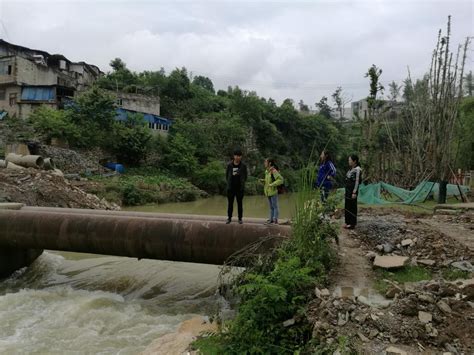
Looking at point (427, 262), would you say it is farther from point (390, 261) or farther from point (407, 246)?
point (407, 246)

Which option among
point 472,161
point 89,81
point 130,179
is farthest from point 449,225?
point 89,81

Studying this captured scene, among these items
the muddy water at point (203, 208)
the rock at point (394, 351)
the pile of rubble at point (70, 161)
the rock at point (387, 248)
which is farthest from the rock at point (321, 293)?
the pile of rubble at point (70, 161)

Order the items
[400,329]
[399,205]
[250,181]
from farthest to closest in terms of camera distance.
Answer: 1. [250,181]
2. [399,205]
3. [400,329]

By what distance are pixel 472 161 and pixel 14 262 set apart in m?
25.0

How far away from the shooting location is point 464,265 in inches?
212

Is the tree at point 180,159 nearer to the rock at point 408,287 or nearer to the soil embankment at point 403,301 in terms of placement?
the soil embankment at point 403,301

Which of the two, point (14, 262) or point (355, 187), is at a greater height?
point (355, 187)

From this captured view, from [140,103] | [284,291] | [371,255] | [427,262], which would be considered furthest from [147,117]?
[284,291]

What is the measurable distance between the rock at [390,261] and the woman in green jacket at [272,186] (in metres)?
2.15

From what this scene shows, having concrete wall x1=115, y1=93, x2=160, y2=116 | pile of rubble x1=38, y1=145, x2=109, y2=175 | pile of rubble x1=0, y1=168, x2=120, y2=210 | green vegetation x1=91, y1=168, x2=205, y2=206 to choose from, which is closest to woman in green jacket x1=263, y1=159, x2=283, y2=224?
pile of rubble x1=0, y1=168, x2=120, y2=210

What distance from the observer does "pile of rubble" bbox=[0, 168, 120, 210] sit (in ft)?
54.1

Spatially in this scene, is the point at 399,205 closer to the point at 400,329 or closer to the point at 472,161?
the point at 400,329

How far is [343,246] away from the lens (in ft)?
21.4

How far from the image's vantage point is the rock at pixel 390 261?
5430mm
